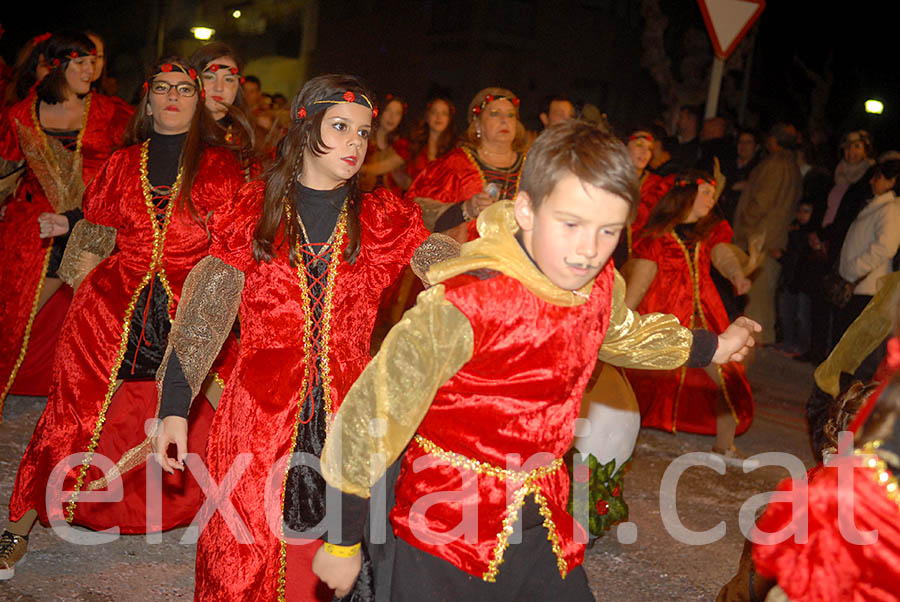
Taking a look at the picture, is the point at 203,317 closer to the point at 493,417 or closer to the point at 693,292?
the point at 493,417

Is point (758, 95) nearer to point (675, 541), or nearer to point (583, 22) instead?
point (583, 22)

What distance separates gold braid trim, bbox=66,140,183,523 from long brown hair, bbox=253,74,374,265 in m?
1.09

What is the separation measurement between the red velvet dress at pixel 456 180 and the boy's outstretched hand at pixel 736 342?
11.2 feet

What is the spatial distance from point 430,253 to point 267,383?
2.49ft

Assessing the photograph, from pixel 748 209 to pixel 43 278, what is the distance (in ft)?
26.0

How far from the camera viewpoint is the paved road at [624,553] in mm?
4062

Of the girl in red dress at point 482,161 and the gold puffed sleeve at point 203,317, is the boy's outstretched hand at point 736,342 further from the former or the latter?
the girl in red dress at point 482,161

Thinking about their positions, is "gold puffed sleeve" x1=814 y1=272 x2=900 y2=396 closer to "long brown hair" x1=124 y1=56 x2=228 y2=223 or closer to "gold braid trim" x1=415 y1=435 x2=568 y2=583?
"gold braid trim" x1=415 y1=435 x2=568 y2=583

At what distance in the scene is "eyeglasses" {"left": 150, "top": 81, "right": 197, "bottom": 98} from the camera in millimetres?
4473

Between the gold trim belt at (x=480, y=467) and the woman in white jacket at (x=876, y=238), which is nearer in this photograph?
the gold trim belt at (x=480, y=467)

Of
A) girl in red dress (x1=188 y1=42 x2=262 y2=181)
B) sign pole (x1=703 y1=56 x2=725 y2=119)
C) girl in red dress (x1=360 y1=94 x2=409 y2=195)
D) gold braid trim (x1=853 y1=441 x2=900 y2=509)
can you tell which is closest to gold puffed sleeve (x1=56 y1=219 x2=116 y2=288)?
girl in red dress (x1=188 y1=42 x2=262 y2=181)

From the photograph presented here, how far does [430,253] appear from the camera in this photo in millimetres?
3510

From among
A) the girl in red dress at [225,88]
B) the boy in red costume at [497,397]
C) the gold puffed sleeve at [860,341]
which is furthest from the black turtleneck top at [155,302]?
the gold puffed sleeve at [860,341]

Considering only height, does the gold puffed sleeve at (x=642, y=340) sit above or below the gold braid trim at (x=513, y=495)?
above
